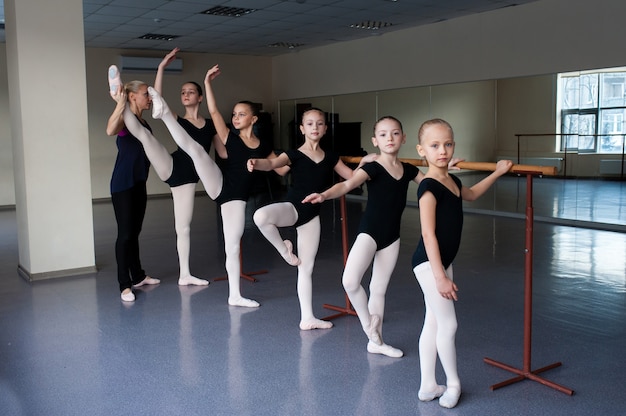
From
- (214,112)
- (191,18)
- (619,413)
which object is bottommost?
(619,413)

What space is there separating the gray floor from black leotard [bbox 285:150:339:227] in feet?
2.66

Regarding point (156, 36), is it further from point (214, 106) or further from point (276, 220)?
point (276, 220)

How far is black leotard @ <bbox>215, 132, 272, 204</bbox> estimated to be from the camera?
446 cm

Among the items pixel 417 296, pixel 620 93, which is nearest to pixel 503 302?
pixel 417 296

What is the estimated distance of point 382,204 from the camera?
Result: 3389 mm

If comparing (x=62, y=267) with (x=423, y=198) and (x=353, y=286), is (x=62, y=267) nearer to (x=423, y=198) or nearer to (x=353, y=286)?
(x=353, y=286)

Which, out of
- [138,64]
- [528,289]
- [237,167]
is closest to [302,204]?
[237,167]

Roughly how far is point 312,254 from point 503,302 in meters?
1.62

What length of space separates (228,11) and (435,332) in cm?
784

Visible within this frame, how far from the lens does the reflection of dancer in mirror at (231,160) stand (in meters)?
4.35

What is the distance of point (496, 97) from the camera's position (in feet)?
32.1

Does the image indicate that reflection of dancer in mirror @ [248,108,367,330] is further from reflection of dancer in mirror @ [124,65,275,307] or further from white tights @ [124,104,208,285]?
white tights @ [124,104,208,285]

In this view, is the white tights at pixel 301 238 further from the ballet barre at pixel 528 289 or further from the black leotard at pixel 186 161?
the black leotard at pixel 186 161

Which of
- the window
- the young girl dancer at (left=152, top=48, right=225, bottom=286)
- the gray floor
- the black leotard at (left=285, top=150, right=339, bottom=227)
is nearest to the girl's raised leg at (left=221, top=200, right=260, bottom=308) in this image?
the gray floor
